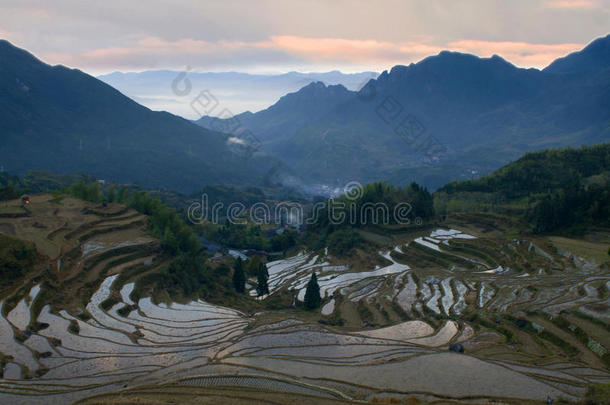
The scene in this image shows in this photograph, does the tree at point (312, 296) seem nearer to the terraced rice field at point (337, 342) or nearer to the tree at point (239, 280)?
the terraced rice field at point (337, 342)

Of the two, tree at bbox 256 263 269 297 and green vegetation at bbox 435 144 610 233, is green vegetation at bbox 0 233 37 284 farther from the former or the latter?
green vegetation at bbox 435 144 610 233

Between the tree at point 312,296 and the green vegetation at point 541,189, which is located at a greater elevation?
the green vegetation at point 541,189

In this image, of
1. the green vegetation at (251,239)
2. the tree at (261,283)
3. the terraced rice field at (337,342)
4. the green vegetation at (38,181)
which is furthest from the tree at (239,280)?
the green vegetation at (38,181)

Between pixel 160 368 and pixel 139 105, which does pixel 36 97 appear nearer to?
pixel 139 105

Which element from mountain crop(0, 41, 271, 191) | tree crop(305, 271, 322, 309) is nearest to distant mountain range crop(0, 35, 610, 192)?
mountain crop(0, 41, 271, 191)

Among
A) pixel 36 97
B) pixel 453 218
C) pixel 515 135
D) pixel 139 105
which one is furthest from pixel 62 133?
pixel 515 135

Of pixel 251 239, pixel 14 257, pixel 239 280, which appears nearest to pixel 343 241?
pixel 239 280
